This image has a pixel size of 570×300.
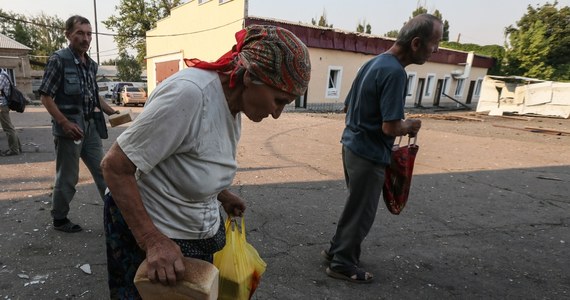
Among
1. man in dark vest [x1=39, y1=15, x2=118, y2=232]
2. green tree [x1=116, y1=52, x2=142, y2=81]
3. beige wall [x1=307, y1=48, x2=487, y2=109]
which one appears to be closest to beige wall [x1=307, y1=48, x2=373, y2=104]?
beige wall [x1=307, y1=48, x2=487, y2=109]

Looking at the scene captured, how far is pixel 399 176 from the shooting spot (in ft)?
8.75

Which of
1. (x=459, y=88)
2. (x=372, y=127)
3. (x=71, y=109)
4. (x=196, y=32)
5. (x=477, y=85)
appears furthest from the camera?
(x=477, y=85)

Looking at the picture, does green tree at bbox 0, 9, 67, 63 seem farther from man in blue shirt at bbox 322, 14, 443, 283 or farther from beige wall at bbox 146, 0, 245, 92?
man in blue shirt at bbox 322, 14, 443, 283

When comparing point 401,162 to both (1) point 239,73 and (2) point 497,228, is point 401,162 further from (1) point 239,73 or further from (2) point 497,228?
(2) point 497,228

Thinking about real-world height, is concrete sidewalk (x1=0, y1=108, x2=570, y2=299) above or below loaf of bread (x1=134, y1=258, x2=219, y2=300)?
below

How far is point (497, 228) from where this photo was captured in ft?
13.3

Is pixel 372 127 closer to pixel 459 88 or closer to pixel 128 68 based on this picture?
pixel 459 88

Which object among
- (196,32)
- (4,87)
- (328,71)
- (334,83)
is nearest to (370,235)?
(4,87)

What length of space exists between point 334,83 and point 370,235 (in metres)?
17.1

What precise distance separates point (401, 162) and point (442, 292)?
111 centimetres

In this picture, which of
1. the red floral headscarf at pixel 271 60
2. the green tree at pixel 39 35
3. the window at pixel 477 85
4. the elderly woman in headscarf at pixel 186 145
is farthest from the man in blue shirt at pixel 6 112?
the green tree at pixel 39 35

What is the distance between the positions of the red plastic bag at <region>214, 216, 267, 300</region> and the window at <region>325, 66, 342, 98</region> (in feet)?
60.0

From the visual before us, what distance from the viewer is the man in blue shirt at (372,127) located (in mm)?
2334

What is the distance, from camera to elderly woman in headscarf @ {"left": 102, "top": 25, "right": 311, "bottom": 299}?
1144mm
